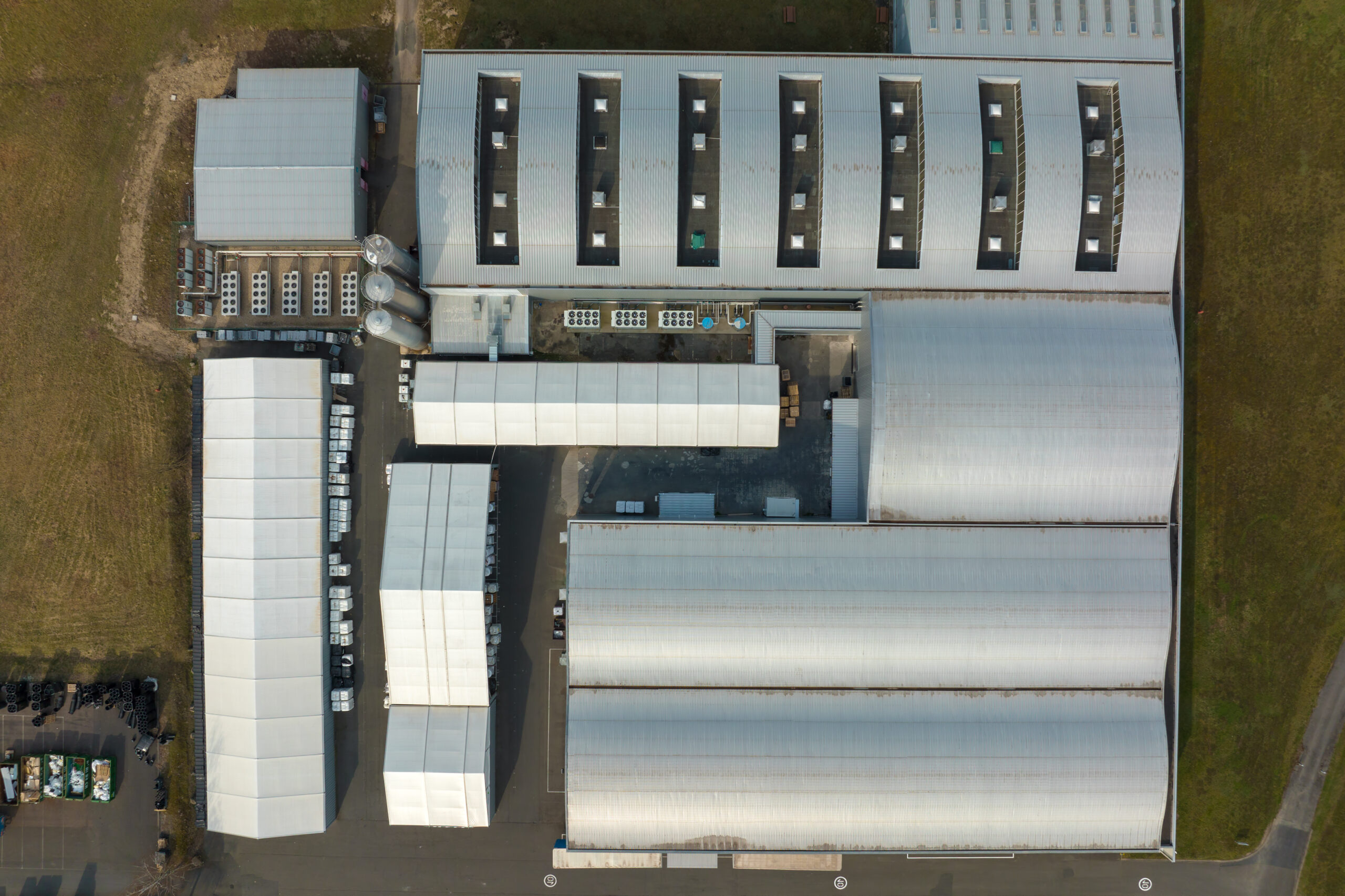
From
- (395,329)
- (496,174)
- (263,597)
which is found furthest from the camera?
(263,597)

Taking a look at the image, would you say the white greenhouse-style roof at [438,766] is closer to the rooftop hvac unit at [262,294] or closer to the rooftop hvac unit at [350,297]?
the rooftop hvac unit at [350,297]

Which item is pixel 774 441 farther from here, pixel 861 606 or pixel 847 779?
pixel 847 779

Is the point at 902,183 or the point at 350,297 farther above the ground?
the point at 902,183


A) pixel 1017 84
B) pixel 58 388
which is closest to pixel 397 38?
pixel 58 388

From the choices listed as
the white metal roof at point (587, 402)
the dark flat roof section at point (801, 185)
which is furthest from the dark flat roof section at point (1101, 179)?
the white metal roof at point (587, 402)

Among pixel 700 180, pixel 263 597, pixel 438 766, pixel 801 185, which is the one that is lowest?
pixel 438 766

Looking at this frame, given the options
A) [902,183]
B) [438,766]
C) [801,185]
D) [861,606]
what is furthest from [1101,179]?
[438,766]
